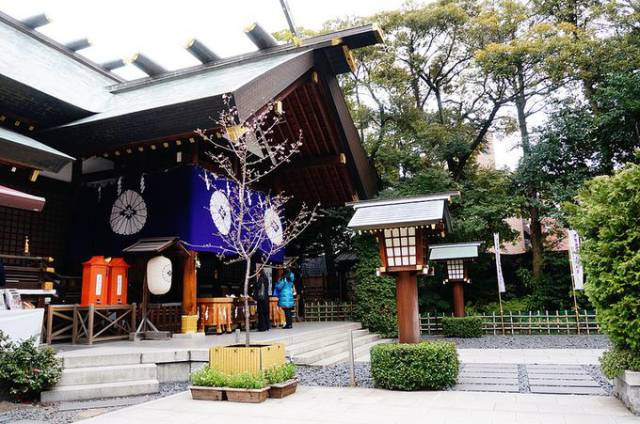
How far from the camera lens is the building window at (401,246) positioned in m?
7.18

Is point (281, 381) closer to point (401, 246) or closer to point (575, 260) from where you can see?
point (401, 246)

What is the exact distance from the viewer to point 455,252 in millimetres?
14734

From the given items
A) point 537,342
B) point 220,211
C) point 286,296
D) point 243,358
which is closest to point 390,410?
point 243,358

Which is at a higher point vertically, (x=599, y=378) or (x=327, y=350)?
(x=327, y=350)

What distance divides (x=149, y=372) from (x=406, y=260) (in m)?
4.22

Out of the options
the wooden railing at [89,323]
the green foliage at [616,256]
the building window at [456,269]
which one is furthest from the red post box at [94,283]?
the building window at [456,269]

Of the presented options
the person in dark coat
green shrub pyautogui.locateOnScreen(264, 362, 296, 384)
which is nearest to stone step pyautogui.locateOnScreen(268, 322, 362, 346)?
the person in dark coat

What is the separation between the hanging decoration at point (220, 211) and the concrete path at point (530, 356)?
6125 mm

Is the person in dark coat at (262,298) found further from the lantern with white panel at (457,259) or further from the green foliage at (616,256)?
the green foliage at (616,256)

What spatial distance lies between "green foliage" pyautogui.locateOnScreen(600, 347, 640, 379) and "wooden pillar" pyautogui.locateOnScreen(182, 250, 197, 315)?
24.6 feet

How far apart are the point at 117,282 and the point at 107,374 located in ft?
11.5

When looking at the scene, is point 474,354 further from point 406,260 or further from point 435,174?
point 435,174

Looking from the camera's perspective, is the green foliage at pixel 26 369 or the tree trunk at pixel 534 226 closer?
the green foliage at pixel 26 369

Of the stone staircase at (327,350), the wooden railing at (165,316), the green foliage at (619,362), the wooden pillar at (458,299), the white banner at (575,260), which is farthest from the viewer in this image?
the wooden pillar at (458,299)
